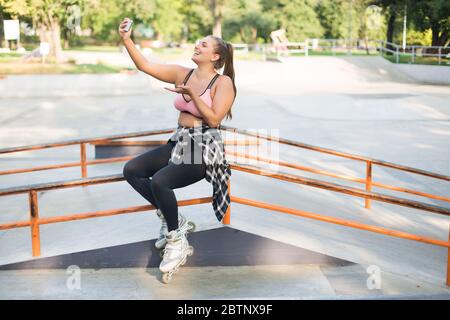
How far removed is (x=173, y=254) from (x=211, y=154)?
0.73 meters

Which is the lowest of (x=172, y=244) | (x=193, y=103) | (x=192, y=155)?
(x=172, y=244)

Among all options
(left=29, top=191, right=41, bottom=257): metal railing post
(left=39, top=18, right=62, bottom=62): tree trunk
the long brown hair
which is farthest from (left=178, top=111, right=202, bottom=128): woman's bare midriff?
(left=39, top=18, right=62, bottom=62): tree trunk

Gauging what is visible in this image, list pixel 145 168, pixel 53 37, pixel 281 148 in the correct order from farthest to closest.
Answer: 1. pixel 53 37
2. pixel 281 148
3. pixel 145 168

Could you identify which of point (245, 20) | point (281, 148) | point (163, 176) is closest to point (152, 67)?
point (163, 176)

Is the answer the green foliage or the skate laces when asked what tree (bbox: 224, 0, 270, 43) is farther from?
the skate laces

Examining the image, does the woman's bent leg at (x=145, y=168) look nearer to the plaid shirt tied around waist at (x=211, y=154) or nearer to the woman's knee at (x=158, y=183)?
the plaid shirt tied around waist at (x=211, y=154)

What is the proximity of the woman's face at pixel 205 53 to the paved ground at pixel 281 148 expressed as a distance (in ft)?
4.74

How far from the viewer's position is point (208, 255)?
15.7 ft

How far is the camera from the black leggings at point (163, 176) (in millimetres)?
4230

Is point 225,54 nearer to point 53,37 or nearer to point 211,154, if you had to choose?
point 211,154

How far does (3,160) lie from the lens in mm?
10727

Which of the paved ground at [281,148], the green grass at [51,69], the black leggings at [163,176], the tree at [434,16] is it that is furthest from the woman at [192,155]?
the tree at [434,16]
